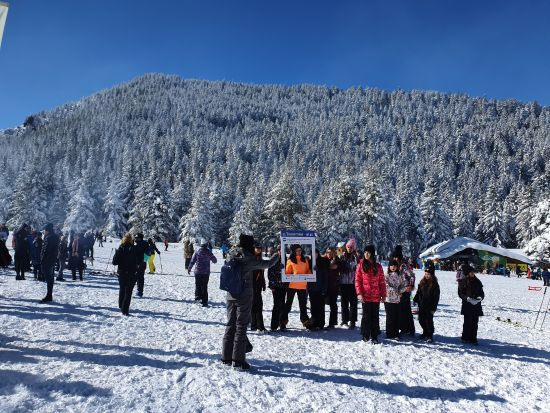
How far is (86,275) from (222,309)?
29.5 feet

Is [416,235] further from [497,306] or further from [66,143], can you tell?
[66,143]

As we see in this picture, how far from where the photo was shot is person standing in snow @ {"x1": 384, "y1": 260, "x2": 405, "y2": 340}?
8.72 meters

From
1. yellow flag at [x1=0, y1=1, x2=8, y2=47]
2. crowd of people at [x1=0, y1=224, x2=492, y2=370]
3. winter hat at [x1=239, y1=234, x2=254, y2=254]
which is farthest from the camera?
crowd of people at [x1=0, y1=224, x2=492, y2=370]

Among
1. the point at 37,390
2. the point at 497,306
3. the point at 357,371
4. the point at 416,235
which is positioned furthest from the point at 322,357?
the point at 416,235

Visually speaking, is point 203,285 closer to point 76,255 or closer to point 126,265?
point 126,265

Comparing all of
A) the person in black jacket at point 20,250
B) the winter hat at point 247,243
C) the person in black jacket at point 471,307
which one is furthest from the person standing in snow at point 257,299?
the person in black jacket at point 20,250

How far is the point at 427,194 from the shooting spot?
63000 millimetres

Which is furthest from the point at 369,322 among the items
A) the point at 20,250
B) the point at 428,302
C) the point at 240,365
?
Answer: the point at 20,250

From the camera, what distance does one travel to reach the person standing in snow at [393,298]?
872 centimetres

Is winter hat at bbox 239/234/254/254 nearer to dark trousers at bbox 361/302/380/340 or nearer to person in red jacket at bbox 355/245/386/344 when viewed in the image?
person in red jacket at bbox 355/245/386/344

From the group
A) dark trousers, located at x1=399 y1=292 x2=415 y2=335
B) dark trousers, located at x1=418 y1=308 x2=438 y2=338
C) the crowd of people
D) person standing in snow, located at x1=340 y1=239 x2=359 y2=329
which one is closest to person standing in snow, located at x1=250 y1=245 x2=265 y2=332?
the crowd of people

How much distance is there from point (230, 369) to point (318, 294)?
11.7 ft

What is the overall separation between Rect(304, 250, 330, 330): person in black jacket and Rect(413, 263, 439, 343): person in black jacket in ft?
7.03

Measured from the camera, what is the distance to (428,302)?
888cm
